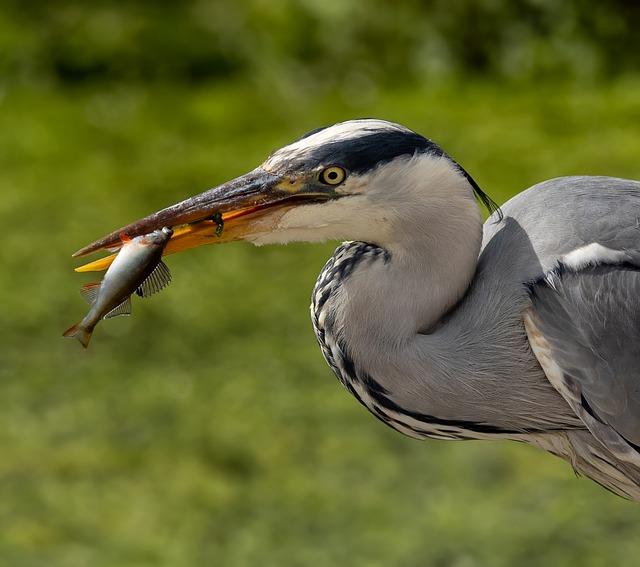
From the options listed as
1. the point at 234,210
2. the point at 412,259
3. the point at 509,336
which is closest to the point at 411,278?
the point at 412,259

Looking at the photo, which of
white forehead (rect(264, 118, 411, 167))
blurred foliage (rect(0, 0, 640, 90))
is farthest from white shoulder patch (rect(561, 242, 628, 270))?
blurred foliage (rect(0, 0, 640, 90))

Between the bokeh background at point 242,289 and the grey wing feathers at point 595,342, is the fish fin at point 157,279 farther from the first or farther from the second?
the bokeh background at point 242,289

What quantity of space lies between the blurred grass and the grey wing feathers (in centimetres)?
148

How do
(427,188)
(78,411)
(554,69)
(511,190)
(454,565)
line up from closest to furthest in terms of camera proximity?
(427,188), (454,565), (78,411), (511,190), (554,69)

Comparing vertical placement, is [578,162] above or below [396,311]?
below

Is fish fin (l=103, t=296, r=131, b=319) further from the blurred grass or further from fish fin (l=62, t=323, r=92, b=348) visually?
the blurred grass

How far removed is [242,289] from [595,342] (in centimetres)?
276

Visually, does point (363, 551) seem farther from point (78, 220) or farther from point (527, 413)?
point (78, 220)

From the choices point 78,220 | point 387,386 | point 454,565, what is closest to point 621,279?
point 387,386

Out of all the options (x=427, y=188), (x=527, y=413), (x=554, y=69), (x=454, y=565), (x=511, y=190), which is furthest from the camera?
(x=554, y=69)

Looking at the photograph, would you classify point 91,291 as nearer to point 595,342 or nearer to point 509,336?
point 509,336

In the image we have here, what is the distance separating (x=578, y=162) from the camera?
5.33 m

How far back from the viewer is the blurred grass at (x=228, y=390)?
3686mm

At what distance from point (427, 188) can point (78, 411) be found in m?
2.41
